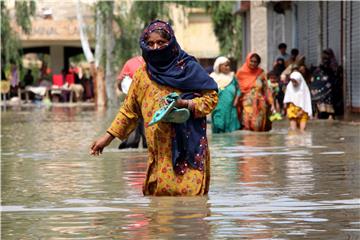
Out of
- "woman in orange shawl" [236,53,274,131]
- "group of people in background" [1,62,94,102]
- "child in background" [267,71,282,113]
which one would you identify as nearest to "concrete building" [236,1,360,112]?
"child in background" [267,71,282,113]

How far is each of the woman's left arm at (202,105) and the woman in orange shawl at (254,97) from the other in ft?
41.6

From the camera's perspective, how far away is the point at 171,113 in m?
10.2

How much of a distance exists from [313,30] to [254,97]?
10903 mm

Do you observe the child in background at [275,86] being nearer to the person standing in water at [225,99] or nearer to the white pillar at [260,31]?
the white pillar at [260,31]

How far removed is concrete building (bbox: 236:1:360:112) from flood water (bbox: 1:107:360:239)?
31.1ft

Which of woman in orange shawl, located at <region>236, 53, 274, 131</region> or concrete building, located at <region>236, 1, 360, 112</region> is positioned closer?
woman in orange shawl, located at <region>236, 53, 274, 131</region>

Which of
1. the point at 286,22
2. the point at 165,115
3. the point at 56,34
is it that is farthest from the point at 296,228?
the point at 56,34

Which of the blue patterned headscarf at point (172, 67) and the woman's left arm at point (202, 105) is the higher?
the blue patterned headscarf at point (172, 67)

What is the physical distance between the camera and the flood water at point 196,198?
862 cm

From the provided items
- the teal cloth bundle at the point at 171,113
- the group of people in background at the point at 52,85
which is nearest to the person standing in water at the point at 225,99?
the teal cloth bundle at the point at 171,113

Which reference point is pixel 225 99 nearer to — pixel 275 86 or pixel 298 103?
pixel 298 103

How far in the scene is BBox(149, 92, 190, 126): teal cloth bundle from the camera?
1008 cm

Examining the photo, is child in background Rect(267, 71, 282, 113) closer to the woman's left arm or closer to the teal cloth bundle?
the woman's left arm

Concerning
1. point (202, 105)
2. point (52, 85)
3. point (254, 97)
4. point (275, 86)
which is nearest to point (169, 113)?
point (202, 105)
